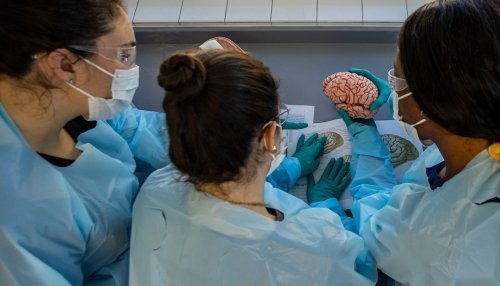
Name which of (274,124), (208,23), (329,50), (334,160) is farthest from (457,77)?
(208,23)

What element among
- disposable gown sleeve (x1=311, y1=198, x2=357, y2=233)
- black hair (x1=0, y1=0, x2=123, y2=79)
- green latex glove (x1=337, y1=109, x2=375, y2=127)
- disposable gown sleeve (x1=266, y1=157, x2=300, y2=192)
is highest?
black hair (x1=0, y1=0, x2=123, y2=79)

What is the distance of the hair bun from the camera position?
744 millimetres

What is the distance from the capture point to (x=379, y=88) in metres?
1.38

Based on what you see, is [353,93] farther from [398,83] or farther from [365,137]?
[398,83]

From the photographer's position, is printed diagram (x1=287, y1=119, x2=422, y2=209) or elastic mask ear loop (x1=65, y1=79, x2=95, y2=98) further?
printed diagram (x1=287, y1=119, x2=422, y2=209)

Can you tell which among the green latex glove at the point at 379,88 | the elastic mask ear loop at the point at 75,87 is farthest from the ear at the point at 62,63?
the green latex glove at the point at 379,88

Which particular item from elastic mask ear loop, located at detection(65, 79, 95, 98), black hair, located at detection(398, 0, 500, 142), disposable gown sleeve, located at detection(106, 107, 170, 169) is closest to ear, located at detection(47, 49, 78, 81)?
elastic mask ear loop, located at detection(65, 79, 95, 98)

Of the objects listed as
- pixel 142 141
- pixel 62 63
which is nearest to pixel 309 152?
pixel 142 141

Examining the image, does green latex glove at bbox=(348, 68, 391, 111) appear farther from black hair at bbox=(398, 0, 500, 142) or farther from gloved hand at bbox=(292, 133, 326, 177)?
black hair at bbox=(398, 0, 500, 142)

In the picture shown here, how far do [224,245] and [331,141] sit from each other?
24.6 inches

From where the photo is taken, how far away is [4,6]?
0.77 meters

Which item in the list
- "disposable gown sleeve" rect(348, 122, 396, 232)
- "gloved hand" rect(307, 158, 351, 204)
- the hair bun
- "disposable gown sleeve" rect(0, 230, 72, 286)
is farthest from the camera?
"gloved hand" rect(307, 158, 351, 204)

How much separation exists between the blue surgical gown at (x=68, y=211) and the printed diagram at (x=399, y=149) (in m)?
0.66

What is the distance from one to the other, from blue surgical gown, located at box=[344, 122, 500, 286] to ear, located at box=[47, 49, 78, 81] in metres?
0.67
